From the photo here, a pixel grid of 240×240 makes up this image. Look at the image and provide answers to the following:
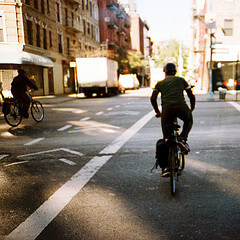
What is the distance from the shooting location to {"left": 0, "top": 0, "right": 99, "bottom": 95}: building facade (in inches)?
1104

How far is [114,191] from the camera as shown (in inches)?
182

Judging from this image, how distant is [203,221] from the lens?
3572mm

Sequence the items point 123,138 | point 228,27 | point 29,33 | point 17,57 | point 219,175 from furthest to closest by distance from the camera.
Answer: point 228,27, point 29,33, point 17,57, point 123,138, point 219,175

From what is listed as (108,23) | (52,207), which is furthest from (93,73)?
(108,23)

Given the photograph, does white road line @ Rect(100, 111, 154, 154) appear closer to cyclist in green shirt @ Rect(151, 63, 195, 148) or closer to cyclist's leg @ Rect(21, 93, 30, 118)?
cyclist in green shirt @ Rect(151, 63, 195, 148)

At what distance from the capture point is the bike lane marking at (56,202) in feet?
11.2

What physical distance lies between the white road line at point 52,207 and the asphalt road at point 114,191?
1cm

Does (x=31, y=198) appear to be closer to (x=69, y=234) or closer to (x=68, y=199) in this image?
(x=68, y=199)

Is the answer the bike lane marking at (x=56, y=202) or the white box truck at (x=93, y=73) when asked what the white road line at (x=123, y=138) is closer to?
the bike lane marking at (x=56, y=202)

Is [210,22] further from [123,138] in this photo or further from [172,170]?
[172,170]

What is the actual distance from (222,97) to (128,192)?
19.4 metres

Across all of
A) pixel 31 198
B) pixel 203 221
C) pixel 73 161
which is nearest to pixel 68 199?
pixel 31 198

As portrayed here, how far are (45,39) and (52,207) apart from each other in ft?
107

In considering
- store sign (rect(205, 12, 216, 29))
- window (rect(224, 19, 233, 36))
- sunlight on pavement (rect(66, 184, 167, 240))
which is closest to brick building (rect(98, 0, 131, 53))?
window (rect(224, 19, 233, 36))
